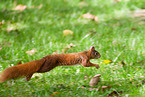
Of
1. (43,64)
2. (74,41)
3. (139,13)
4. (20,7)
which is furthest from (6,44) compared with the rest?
(139,13)

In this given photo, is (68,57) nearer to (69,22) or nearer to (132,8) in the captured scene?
(69,22)

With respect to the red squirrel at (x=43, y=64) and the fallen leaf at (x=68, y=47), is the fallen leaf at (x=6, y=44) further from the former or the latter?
the red squirrel at (x=43, y=64)

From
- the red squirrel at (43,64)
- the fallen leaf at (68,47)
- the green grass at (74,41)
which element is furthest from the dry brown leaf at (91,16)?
the red squirrel at (43,64)

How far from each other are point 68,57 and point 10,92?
0.75m

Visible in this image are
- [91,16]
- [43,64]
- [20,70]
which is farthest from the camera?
[91,16]

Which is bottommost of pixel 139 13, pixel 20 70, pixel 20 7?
pixel 20 70

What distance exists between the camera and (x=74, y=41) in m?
4.20

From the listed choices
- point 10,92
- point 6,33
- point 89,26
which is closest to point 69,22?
point 89,26

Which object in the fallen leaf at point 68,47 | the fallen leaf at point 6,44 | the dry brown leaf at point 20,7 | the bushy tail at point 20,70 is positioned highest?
the dry brown leaf at point 20,7

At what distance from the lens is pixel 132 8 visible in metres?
5.54

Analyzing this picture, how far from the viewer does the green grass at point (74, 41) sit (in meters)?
2.88

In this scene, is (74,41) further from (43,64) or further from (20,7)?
(20,7)

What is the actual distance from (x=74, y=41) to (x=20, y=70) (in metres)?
1.66

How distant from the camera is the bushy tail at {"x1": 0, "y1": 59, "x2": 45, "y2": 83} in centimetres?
259
